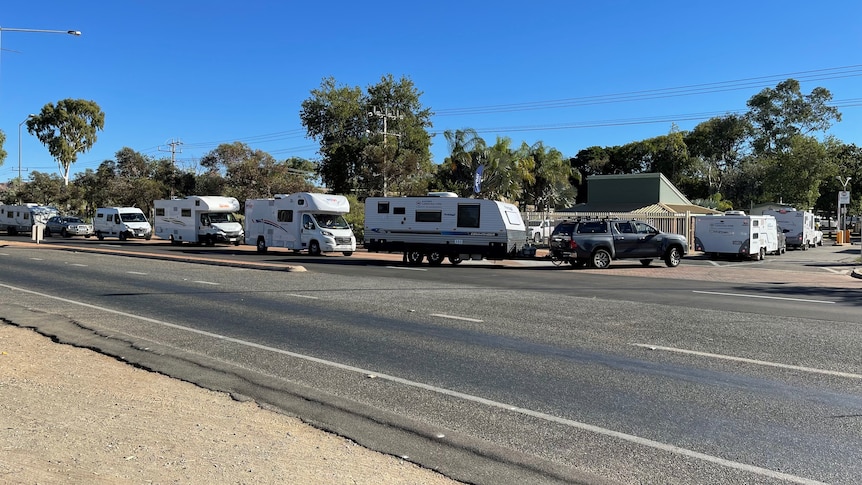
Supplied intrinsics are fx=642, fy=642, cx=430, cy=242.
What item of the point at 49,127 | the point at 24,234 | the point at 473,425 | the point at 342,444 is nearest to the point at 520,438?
the point at 473,425

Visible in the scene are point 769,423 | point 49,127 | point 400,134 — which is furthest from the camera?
point 49,127

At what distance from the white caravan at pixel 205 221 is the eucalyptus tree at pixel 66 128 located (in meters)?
40.9

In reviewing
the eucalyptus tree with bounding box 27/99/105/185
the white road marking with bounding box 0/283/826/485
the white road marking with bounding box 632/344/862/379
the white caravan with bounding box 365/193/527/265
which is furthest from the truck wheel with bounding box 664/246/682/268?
the eucalyptus tree with bounding box 27/99/105/185

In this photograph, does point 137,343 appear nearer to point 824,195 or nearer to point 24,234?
point 24,234

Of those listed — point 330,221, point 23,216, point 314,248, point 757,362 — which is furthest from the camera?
point 23,216

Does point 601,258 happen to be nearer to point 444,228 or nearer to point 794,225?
point 444,228

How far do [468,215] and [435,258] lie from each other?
2340 mm

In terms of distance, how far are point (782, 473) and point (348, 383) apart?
13.5 ft

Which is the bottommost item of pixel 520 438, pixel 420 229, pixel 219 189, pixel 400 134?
pixel 520 438

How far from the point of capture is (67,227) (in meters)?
48.0

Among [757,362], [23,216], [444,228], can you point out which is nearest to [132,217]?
[23,216]

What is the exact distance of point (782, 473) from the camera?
4449 millimetres

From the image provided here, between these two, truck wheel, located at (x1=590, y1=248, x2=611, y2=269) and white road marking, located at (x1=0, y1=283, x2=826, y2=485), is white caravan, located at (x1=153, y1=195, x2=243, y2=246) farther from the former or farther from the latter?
white road marking, located at (x1=0, y1=283, x2=826, y2=485)

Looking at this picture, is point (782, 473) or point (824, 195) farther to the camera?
point (824, 195)
